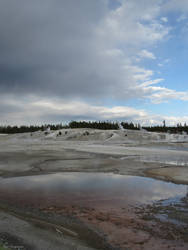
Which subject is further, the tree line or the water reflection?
the tree line

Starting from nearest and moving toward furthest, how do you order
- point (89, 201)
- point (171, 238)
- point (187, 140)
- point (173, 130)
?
point (171, 238) < point (89, 201) < point (187, 140) < point (173, 130)

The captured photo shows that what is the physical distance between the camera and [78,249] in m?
2.29

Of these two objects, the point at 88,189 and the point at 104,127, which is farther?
the point at 104,127

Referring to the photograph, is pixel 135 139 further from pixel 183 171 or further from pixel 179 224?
pixel 179 224

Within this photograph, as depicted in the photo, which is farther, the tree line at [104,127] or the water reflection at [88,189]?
the tree line at [104,127]

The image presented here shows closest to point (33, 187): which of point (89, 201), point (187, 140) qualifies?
point (89, 201)

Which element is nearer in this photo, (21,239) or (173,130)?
(21,239)

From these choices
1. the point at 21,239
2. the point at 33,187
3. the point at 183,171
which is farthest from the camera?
the point at 183,171

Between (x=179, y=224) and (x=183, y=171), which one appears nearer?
(x=179, y=224)

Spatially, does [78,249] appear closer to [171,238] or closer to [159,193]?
[171,238]

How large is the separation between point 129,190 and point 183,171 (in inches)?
111

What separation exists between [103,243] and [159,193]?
2.37 m

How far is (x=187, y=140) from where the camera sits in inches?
815

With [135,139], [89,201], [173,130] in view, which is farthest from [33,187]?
[173,130]
